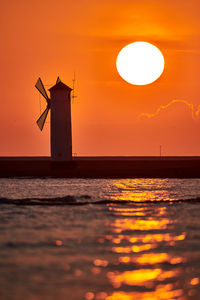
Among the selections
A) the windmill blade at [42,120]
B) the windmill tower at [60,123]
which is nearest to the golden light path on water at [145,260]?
the windmill tower at [60,123]

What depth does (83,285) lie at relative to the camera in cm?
1055

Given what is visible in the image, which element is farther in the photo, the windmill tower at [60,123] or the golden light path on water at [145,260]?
the windmill tower at [60,123]

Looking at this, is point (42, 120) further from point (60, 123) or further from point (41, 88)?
point (60, 123)

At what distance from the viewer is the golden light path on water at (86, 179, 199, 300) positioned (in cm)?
1007

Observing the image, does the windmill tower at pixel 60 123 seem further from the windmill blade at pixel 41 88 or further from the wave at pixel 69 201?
the wave at pixel 69 201

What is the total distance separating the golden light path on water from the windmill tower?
144 ft

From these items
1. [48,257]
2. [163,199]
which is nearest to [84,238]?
[48,257]

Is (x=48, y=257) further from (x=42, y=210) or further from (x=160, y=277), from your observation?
(x=42, y=210)

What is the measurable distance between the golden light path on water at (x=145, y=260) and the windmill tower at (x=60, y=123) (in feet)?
144

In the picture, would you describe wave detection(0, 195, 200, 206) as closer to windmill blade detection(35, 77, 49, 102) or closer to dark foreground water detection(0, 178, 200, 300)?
dark foreground water detection(0, 178, 200, 300)

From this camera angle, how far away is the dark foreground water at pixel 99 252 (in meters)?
10.3

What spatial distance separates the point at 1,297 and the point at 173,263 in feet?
14.5

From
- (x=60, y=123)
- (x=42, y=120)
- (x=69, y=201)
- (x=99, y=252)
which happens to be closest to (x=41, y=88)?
(x=42, y=120)

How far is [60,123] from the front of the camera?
217 feet
